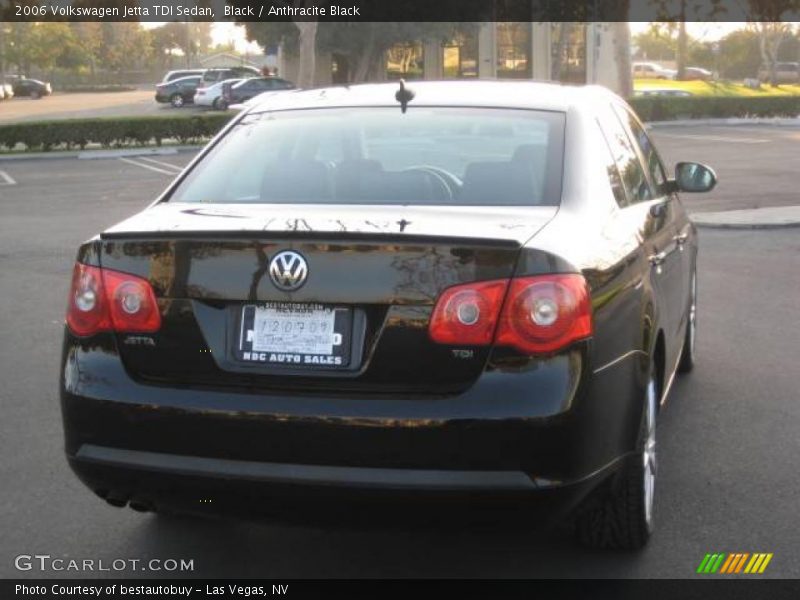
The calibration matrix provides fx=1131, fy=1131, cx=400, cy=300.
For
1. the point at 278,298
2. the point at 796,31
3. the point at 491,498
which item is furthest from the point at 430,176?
the point at 796,31

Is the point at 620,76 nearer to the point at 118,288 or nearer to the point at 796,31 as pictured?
the point at 118,288

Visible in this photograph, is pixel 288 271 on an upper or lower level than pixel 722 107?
upper

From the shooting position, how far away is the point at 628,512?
406cm

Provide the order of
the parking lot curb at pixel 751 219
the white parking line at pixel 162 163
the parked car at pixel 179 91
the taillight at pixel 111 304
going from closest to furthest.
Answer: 1. the taillight at pixel 111 304
2. the parking lot curb at pixel 751 219
3. the white parking line at pixel 162 163
4. the parked car at pixel 179 91

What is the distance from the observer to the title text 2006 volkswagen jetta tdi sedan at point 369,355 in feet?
11.1

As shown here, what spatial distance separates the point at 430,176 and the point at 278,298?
108 centimetres

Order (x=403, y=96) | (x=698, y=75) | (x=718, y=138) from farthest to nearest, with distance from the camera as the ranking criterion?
(x=698, y=75) < (x=718, y=138) < (x=403, y=96)

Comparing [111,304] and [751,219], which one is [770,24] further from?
[111,304]

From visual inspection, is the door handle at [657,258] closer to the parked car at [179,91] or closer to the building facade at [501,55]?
the parked car at [179,91]

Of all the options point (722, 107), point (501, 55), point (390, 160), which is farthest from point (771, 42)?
point (390, 160)

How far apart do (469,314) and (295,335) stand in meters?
0.54

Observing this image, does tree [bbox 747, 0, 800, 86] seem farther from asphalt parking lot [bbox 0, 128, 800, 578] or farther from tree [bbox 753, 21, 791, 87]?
asphalt parking lot [bbox 0, 128, 800, 578]

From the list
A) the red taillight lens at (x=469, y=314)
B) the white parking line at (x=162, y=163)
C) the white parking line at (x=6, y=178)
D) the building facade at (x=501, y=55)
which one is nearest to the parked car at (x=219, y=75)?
the building facade at (x=501, y=55)

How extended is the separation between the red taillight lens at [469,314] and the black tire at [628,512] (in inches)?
35.4
